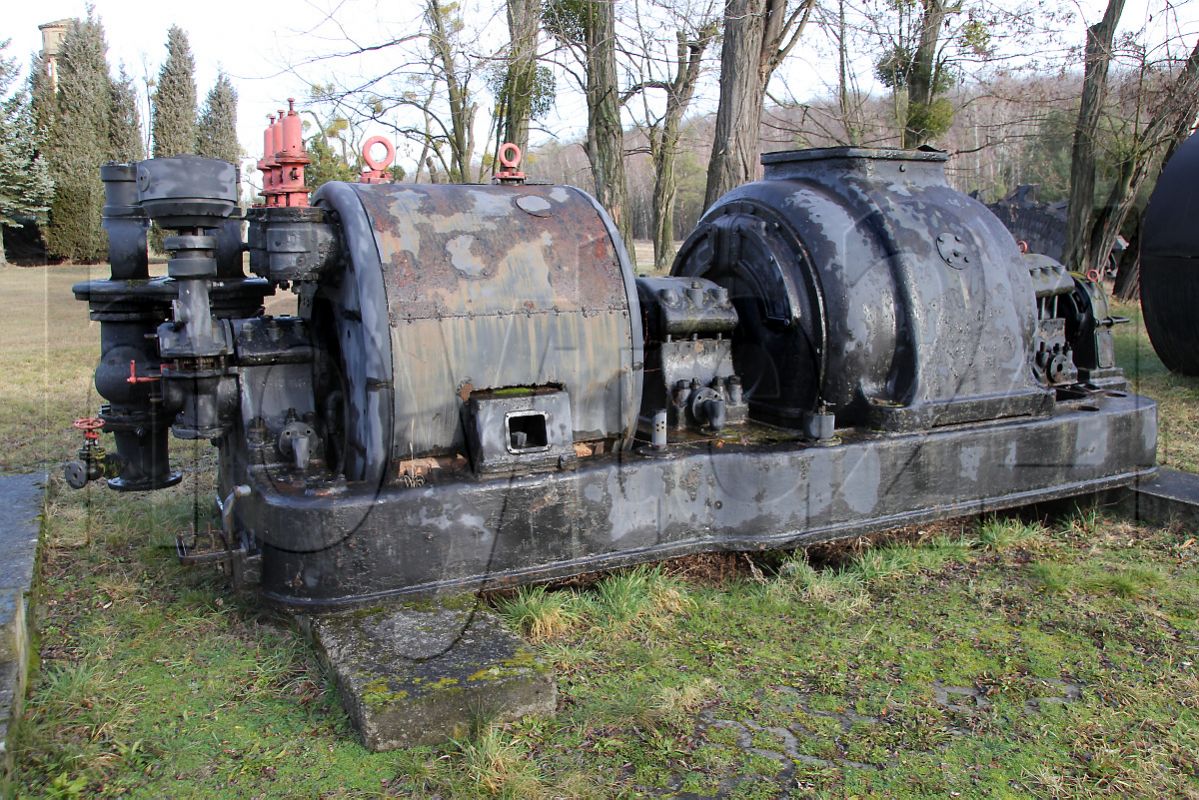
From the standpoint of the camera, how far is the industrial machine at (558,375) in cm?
331

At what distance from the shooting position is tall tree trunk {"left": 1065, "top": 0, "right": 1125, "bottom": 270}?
13820 mm

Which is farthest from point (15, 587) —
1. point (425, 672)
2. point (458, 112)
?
point (458, 112)

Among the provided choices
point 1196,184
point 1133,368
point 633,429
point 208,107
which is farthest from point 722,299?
point 208,107

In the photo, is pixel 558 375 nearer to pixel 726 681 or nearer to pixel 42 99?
pixel 726 681

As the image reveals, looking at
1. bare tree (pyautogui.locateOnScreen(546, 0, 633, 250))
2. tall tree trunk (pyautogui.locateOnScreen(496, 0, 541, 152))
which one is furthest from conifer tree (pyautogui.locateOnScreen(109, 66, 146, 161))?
bare tree (pyautogui.locateOnScreen(546, 0, 633, 250))

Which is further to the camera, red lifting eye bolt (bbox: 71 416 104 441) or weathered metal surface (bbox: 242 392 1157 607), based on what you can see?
red lifting eye bolt (bbox: 71 416 104 441)

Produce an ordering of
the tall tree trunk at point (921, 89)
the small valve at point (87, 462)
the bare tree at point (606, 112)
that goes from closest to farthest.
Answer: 1. the small valve at point (87, 462)
2. the bare tree at point (606, 112)
3. the tall tree trunk at point (921, 89)

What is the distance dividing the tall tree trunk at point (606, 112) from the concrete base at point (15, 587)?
23.6ft

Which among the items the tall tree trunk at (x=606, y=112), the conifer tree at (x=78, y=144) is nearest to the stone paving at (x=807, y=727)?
the tall tree trunk at (x=606, y=112)

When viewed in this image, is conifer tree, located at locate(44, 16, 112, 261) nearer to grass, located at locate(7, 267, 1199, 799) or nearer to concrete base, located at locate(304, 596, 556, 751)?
grass, located at locate(7, 267, 1199, 799)

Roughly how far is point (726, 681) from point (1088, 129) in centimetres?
1333

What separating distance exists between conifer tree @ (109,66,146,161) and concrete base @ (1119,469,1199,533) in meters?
29.1

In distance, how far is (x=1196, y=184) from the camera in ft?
26.7

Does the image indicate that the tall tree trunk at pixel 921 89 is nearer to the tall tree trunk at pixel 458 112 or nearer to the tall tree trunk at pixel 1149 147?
the tall tree trunk at pixel 1149 147
